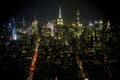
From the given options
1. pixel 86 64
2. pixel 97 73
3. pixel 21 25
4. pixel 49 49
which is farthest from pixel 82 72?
pixel 21 25

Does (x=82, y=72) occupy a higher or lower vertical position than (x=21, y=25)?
lower

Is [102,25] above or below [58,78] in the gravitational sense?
above

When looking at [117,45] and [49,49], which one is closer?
[117,45]

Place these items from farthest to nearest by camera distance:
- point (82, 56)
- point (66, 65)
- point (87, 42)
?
1. point (87, 42)
2. point (82, 56)
3. point (66, 65)

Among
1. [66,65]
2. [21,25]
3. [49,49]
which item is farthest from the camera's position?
[21,25]

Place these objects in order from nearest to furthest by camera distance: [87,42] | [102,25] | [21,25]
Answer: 1. [87,42]
2. [102,25]
3. [21,25]

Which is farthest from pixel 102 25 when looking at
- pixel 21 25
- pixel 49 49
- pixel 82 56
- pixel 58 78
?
pixel 58 78

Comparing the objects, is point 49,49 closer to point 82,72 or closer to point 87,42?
point 87,42

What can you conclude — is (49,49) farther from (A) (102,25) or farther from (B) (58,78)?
(A) (102,25)

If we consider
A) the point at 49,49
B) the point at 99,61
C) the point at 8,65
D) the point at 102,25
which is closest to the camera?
the point at 8,65
